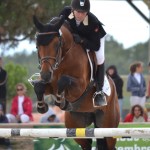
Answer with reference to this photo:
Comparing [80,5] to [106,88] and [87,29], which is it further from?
[106,88]

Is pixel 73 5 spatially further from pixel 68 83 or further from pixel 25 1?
pixel 25 1

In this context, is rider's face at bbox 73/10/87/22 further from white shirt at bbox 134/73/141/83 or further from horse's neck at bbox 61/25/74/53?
white shirt at bbox 134/73/141/83

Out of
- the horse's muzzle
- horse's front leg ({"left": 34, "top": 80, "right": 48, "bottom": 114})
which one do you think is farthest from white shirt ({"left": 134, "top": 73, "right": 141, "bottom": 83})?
the horse's muzzle

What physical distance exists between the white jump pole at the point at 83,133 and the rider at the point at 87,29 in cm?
125

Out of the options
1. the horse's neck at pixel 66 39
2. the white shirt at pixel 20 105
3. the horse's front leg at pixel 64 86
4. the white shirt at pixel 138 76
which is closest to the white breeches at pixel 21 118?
the white shirt at pixel 20 105

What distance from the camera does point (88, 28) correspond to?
878cm

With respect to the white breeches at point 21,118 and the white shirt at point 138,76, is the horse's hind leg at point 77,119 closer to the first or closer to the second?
the white breeches at point 21,118

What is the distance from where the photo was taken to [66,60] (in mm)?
8430

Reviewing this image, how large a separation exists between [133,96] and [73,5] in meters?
6.58

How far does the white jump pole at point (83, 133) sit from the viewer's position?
749 centimetres

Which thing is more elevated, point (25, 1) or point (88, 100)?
point (25, 1)

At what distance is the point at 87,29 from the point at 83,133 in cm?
174

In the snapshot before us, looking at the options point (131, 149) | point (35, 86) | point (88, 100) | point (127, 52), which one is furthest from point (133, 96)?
point (127, 52)

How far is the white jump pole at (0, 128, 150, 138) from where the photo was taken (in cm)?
749
